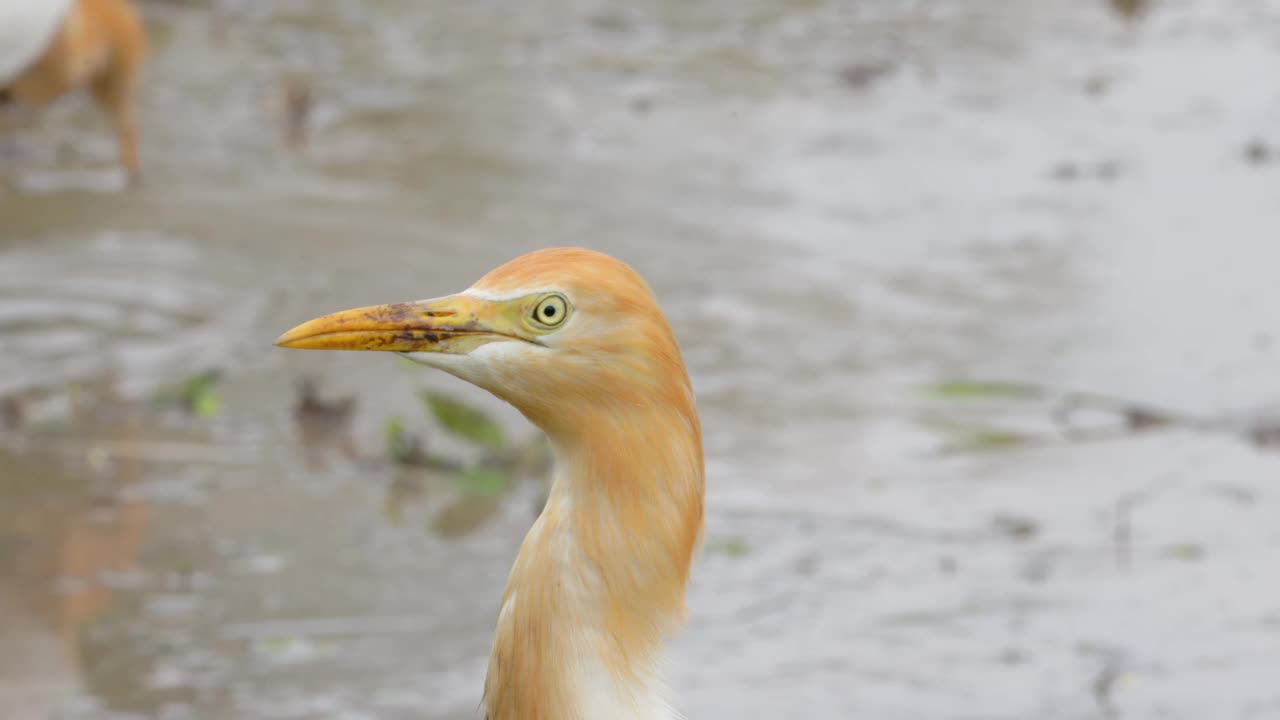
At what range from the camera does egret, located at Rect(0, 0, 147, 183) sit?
274 inches

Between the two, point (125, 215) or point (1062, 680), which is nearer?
point (1062, 680)

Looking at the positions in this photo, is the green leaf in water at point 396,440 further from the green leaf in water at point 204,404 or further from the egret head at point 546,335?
the egret head at point 546,335

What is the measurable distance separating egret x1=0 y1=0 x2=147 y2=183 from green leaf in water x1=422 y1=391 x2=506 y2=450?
2.56m

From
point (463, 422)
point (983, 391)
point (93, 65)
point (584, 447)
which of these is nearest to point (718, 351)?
point (983, 391)

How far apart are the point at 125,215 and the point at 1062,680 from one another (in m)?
3.76

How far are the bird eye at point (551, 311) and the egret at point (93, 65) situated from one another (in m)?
5.01

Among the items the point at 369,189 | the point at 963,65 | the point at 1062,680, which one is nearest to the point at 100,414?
the point at 369,189

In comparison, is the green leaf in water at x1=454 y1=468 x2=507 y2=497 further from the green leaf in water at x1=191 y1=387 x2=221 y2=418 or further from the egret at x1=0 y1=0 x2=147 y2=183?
the egret at x1=0 y1=0 x2=147 y2=183

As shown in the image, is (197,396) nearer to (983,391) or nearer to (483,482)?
(483,482)

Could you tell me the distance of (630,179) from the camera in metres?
7.29

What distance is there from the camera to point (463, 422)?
479 cm

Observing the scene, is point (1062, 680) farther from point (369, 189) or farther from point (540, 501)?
point (369, 189)

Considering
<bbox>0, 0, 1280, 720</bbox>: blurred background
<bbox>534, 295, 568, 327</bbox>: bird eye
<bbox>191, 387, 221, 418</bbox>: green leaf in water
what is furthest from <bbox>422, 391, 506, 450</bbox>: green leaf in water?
<bbox>534, 295, 568, 327</bbox>: bird eye

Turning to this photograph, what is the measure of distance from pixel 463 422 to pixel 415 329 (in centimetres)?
267
